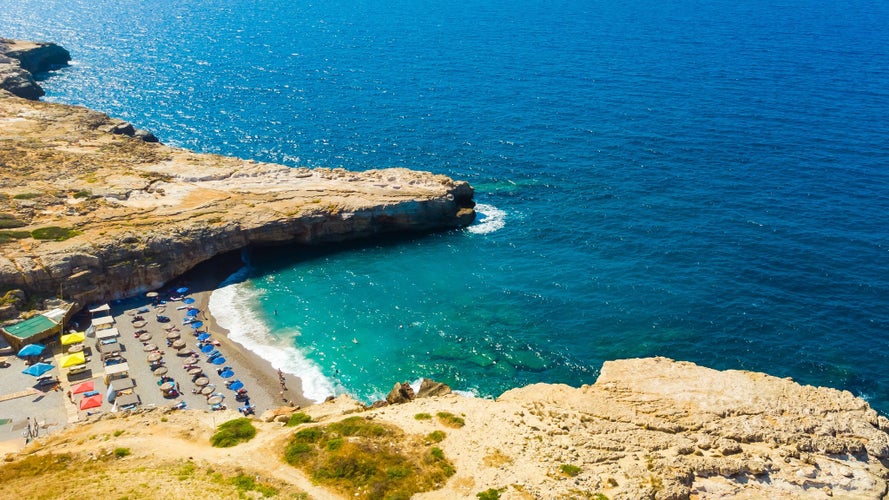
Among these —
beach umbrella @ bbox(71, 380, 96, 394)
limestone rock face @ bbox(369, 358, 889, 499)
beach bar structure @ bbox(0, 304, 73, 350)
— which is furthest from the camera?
beach bar structure @ bbox(0, 304, 73, 350)

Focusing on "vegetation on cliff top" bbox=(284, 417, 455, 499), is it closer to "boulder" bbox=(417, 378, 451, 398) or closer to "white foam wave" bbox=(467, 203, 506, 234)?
"boulder" bbox=(417, 378, 451, 398)

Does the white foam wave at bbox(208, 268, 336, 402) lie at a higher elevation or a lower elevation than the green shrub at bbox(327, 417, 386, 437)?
lower

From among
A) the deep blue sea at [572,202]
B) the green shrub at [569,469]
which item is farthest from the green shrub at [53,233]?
the green shrub at [569,469]

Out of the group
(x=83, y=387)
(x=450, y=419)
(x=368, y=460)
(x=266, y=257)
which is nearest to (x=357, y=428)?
(x=368, y=460)

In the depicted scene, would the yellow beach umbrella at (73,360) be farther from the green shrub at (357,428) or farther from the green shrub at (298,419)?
the green shrub at (357,428)

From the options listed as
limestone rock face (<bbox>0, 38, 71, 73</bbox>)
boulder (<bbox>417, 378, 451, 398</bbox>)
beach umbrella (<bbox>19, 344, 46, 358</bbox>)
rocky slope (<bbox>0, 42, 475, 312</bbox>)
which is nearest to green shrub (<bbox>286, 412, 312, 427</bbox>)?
boulder (<bbox>417, 378, 451, 398</bbox>)

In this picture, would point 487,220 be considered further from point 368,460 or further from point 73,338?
point 368,460

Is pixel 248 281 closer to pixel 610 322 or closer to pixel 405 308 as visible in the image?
pixel 405 308
